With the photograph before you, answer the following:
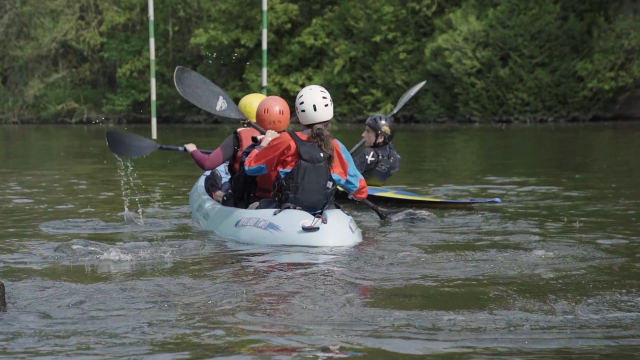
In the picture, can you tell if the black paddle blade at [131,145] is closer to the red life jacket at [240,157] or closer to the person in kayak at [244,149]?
the person in kayak at [244,149]

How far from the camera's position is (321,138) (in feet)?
29.3

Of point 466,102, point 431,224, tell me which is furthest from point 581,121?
point 431,224

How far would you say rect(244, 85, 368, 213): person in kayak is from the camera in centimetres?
891

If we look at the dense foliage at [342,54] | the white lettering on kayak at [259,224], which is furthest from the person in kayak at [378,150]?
the dense foliage at [342,54]

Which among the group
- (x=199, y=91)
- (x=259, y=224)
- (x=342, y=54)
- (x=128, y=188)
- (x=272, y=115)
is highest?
(x=342, y=54)

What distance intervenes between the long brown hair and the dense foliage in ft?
78.3

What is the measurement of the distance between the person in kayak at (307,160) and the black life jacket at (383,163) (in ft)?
10.4

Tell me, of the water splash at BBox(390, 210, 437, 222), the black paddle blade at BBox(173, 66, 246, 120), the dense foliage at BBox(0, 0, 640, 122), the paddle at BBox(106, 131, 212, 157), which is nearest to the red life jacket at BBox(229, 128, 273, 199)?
the paddle at BBox(106, 131, 212, 157)

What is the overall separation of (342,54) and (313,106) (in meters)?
28.4

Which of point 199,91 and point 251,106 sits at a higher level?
point 199,91

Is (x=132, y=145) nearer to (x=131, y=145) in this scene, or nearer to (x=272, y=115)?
(x=131, y=145)

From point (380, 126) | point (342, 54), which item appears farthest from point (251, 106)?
point (342, 54)

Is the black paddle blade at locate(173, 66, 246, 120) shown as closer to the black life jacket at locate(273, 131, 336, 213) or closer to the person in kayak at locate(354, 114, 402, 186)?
the person in kayak at locate(354, 114, 402, 186)

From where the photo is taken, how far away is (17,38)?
4047cm
